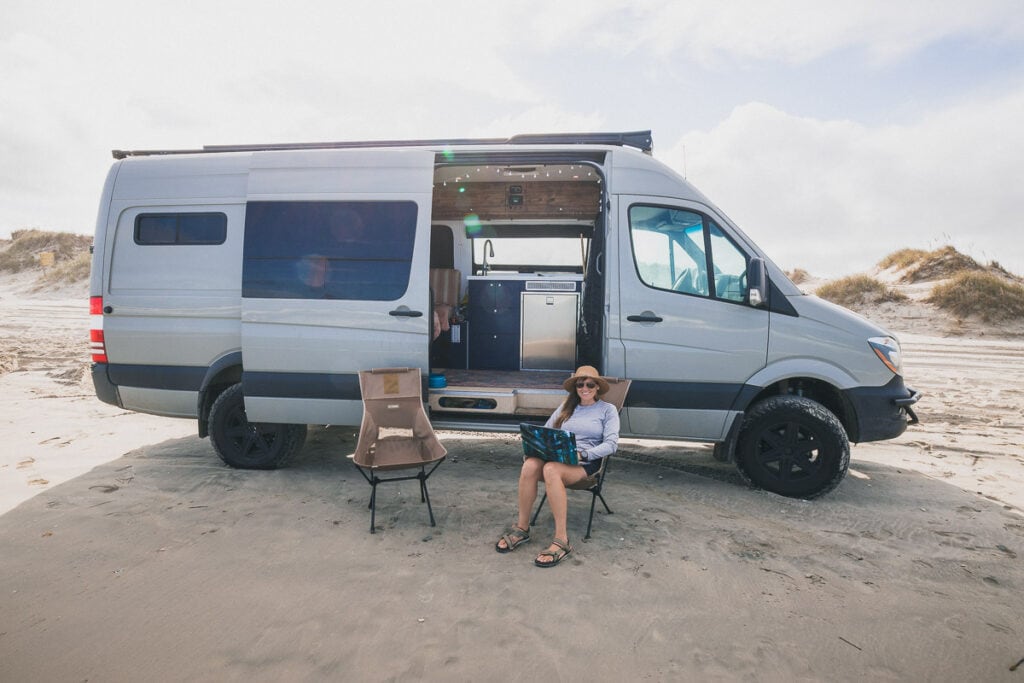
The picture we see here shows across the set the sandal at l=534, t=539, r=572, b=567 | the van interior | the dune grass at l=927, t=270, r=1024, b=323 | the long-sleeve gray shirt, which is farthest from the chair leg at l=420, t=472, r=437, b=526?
the dune grass at l=927, t=270, r=1024, b=323

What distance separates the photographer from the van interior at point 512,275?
6.40m

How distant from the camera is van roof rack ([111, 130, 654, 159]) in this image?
193 inches

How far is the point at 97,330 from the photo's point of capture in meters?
4.97

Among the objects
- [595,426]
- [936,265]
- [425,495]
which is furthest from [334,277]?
[936,265]

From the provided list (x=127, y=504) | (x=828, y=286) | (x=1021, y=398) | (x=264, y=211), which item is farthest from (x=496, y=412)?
(x=828, y=286)

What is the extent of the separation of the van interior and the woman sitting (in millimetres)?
1753

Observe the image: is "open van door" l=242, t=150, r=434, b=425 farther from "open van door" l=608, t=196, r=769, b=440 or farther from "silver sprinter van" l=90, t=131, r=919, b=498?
"open van door" l=608, t=196, r=769, b=440

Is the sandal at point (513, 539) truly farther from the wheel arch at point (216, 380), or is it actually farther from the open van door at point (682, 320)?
the wheel arch at point (216, 380)

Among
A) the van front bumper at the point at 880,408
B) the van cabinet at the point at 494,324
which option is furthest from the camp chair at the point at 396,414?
the van front bumper at the point at 880,408

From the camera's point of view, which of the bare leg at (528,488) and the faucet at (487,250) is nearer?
the bare leg at (528,488)

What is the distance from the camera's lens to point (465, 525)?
13.0 ft

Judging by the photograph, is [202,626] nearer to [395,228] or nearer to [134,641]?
[134,641]

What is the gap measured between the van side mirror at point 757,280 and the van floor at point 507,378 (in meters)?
1.78

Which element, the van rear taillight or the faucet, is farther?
the faucet
